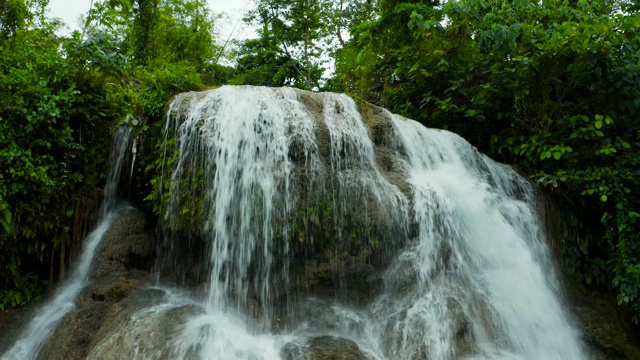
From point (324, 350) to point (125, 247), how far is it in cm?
306

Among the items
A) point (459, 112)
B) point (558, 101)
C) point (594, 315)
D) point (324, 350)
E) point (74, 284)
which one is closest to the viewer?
point (324, 350)

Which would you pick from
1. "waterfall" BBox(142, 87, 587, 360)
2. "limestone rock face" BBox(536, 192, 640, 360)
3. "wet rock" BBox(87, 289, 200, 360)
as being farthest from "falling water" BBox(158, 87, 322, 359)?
"limestone rock face" BBox(536, 192, 640, 360)

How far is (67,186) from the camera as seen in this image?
18.9 feet

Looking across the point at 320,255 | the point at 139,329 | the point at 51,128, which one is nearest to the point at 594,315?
the point at 320,255

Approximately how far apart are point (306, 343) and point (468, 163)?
4084 mm

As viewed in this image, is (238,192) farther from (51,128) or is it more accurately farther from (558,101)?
(558,101)

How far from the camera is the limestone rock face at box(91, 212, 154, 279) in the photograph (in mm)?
5469

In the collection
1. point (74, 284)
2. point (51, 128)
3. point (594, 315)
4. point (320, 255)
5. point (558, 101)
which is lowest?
point (594, 315)

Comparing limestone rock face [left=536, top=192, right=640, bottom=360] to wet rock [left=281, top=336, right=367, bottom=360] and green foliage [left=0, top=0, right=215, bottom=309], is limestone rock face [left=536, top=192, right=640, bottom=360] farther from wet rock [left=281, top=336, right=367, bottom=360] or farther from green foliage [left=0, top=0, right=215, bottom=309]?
green foliage [left=0, top=0, right=215, bottom=309]

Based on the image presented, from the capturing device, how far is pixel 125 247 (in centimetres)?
565

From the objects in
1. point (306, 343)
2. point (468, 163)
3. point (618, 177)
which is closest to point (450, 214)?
point (468, 163)

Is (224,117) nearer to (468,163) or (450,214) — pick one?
(450,214)

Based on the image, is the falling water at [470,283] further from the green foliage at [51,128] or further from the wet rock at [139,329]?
the green foliage at [51,128]

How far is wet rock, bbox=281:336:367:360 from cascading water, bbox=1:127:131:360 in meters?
2.64
